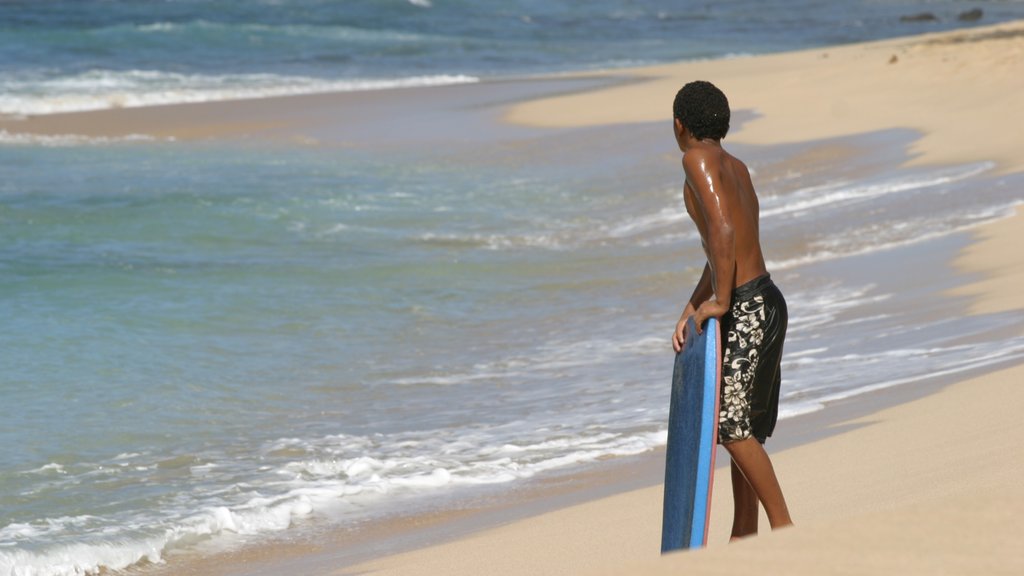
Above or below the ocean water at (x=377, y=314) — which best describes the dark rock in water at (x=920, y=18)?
above

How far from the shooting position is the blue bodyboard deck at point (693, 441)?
3947 mm

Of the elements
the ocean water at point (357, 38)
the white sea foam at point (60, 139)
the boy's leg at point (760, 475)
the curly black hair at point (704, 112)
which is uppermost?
the ocean water at point (357, 38)

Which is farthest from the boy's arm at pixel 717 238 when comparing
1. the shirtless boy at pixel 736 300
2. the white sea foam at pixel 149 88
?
the white sea foam at pixel 149 88

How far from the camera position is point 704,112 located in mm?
4148

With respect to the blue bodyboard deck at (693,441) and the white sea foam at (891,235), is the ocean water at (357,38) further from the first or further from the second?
the blue bodyboard deck at (693,441)

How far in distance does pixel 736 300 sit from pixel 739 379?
0.23m

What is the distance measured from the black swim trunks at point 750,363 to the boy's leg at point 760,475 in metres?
0.03

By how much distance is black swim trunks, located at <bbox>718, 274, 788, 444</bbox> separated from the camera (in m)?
4.02

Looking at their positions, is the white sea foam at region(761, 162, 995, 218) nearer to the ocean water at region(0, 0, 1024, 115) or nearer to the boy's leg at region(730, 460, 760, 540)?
the boy's leg at region(730, 460, 760, 540)

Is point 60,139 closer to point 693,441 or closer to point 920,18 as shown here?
point 693,441

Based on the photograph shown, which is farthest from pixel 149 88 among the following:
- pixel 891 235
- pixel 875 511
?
pixel 875 511

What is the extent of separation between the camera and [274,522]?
573 cm

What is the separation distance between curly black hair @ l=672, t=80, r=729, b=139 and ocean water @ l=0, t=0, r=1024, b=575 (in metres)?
2.31

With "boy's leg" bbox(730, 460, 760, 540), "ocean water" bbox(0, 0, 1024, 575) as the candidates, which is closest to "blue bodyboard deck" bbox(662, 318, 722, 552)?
"boy's leg" bbox(730, 460, 760, 540)
